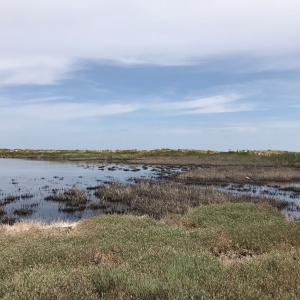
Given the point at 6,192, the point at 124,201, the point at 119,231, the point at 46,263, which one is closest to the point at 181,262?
the point at 46,263

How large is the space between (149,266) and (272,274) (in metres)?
2.28

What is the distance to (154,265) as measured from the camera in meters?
6.32

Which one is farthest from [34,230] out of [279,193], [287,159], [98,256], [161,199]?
[287,159]

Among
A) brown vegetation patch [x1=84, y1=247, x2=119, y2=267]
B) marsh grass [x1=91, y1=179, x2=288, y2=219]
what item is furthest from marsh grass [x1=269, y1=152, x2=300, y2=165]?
brown vegetation patch [x1=84, y1=247, x2=119, y2=267]

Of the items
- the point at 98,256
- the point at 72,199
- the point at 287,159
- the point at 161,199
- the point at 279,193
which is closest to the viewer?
the point at 98,256

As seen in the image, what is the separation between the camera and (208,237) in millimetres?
10008

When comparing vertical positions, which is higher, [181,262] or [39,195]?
[181,262]

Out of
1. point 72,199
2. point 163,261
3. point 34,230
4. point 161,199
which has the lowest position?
point 72,199

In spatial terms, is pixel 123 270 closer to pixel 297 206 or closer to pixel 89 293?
pixel 89 293

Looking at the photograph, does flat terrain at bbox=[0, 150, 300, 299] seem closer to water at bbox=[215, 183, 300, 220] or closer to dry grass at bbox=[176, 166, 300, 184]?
water at bbox=[215, 183, 300, 220]

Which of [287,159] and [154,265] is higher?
[287,159]

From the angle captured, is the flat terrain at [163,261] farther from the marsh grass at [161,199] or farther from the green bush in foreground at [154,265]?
the marsh grass at [161,199]

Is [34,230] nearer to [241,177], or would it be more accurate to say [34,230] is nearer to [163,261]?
[163,261]

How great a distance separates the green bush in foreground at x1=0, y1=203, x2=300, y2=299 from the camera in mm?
4992
